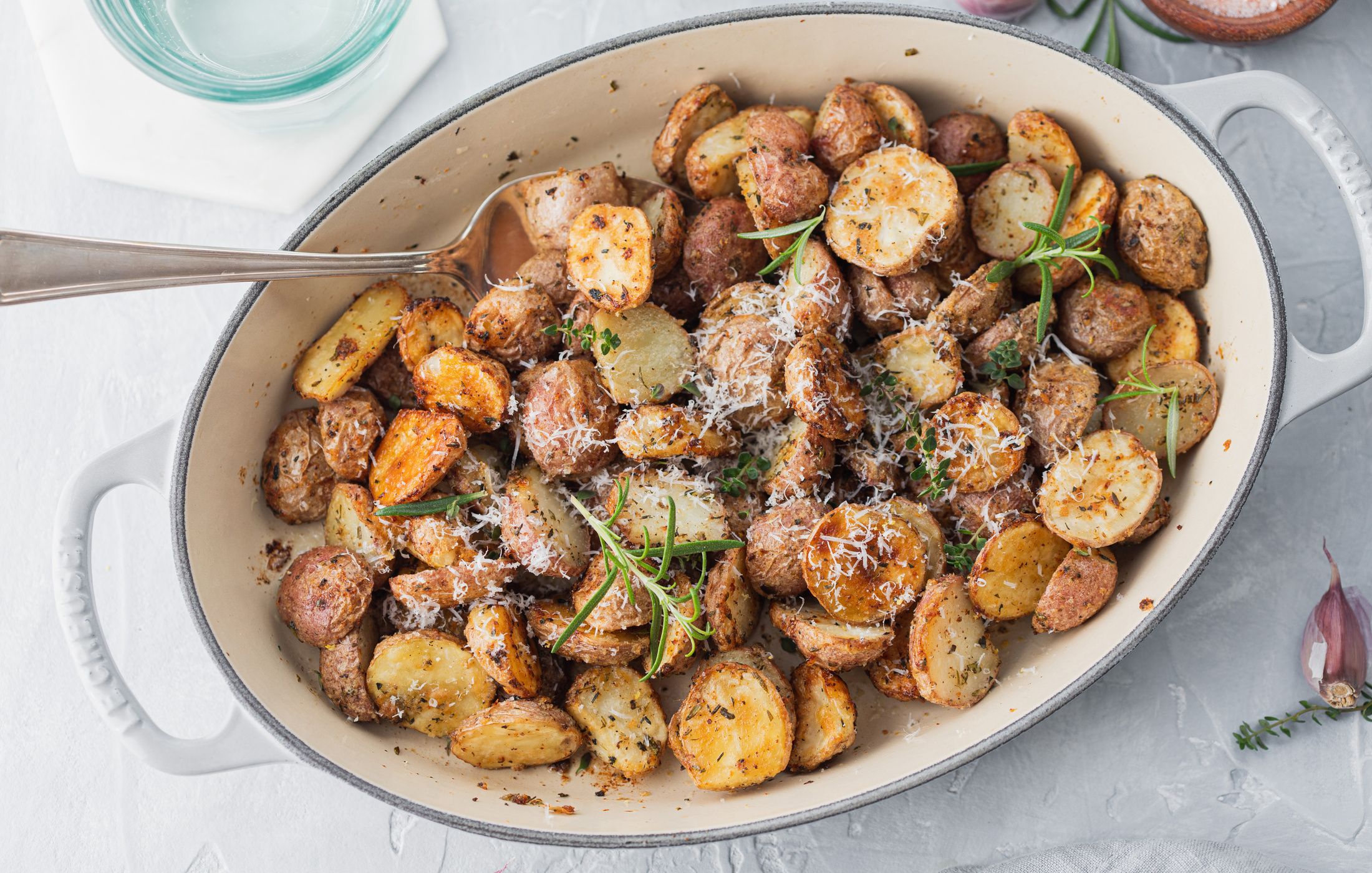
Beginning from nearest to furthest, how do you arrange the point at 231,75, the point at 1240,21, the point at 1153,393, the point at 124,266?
1. the point at 124,266
2. the point at 1153,393
3. the point at 1240,21
4. the point at 231,75

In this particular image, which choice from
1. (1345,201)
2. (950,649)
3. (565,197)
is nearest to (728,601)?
(950,649)

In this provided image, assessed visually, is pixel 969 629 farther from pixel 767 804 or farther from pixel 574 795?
pixel 574 795

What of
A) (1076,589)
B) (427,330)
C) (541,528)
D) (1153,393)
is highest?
(427,330)

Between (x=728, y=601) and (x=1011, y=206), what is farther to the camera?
(x=1011, y=206)

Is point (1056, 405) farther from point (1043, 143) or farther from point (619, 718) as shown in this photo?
point (619, 718)

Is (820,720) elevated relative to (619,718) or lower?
lower

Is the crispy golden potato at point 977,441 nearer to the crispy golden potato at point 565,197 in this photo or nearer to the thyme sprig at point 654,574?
the thyme sprig at point 654,574

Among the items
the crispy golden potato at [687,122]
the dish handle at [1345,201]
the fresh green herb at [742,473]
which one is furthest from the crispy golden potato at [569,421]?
the dish handle at [1345,201]
